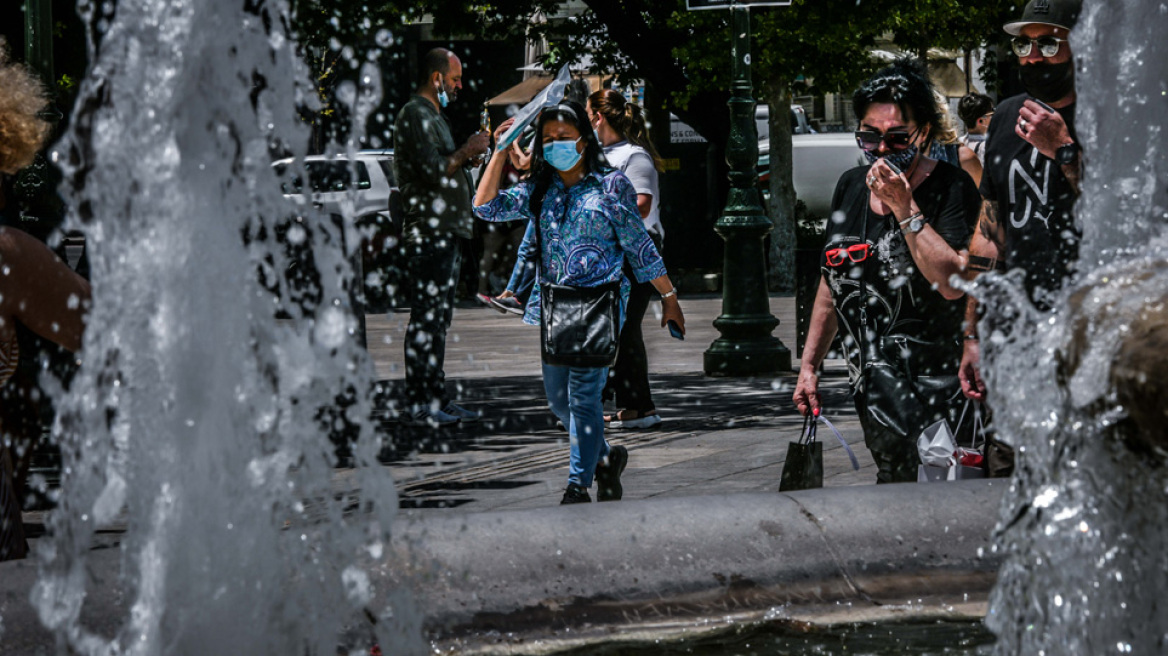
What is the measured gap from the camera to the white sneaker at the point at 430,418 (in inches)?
369

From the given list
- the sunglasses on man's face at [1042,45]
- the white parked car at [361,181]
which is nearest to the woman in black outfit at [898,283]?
the sunglasses on man's face at [1042,45]

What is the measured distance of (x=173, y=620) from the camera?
12.1 feet

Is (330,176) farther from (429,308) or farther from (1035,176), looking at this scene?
(1035,176)

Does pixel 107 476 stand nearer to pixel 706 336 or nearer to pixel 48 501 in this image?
pixel 48 501

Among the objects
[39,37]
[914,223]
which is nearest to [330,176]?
[39,37]

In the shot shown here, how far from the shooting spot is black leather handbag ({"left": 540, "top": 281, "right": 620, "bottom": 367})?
6328 mm

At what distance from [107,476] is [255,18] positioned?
1.19 m

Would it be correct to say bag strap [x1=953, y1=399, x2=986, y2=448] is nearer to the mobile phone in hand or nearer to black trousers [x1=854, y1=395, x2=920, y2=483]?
black trousers [x1=854, y1=395, x2=920, y2=483]

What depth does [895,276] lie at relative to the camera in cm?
514

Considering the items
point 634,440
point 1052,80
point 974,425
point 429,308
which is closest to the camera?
point 1052,80

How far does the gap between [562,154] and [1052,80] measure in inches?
82.8

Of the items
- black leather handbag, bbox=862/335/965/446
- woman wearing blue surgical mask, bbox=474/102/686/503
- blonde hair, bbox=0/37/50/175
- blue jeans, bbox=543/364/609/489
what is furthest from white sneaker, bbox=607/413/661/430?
blonde hair, bbox=0/37/50/175

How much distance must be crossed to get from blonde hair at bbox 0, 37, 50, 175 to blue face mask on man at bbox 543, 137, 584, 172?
261 centimetres

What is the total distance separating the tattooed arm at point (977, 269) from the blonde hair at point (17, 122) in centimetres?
256
